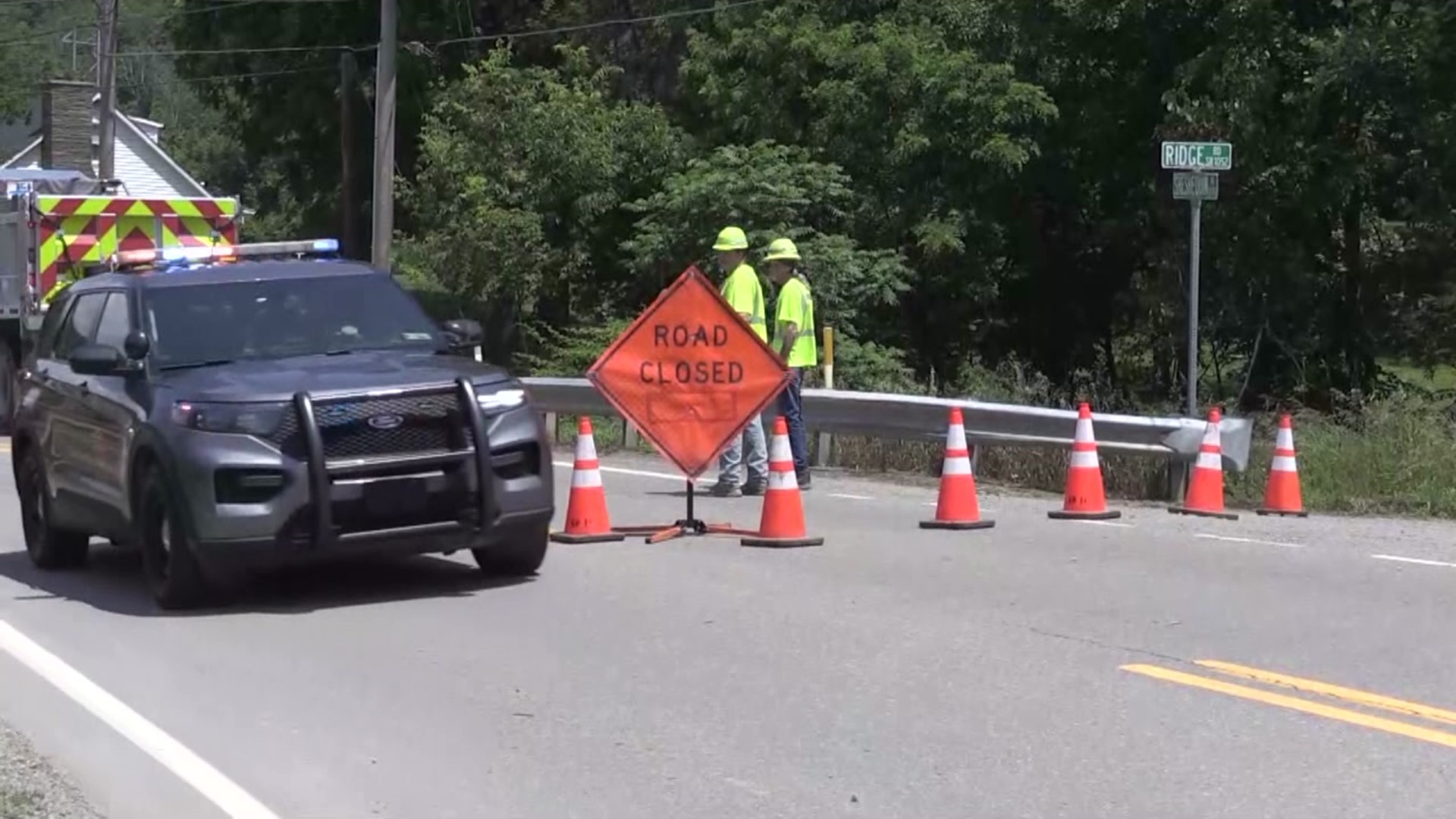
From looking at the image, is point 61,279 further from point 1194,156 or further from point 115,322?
point 1194,156

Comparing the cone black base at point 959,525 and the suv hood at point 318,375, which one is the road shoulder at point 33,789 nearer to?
the suv hood at point 318,375

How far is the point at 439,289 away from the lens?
33.3 m

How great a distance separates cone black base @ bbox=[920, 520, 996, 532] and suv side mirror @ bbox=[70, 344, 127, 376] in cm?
532

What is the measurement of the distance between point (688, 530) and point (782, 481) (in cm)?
97

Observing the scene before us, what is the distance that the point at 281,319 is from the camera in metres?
11.1

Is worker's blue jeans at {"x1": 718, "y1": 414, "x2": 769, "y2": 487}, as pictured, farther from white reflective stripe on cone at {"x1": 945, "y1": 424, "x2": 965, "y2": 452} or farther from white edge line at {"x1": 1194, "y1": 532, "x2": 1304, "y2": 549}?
white edge line at {"x1": 1194, "y1": 532, "x2": 1304, "y2": 549}

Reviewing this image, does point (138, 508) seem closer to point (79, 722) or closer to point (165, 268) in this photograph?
point (165, 268)

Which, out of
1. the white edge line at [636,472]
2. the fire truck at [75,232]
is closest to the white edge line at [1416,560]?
the white edge line at [636,472]

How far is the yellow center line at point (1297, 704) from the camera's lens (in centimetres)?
728

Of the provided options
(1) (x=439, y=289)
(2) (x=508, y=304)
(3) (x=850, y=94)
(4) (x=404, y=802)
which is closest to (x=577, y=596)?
(4) (x=404, y=802)

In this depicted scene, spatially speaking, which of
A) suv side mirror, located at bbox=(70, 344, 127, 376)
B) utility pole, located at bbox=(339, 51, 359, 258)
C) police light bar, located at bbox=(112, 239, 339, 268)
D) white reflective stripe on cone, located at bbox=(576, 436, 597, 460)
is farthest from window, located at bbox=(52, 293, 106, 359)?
utility pole, located at bbox=(339, 51, 359, 258)

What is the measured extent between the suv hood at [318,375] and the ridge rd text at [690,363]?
6.60 feet

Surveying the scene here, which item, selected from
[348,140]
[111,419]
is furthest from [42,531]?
[348,140]

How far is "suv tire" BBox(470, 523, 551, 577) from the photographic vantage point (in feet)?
35.6
